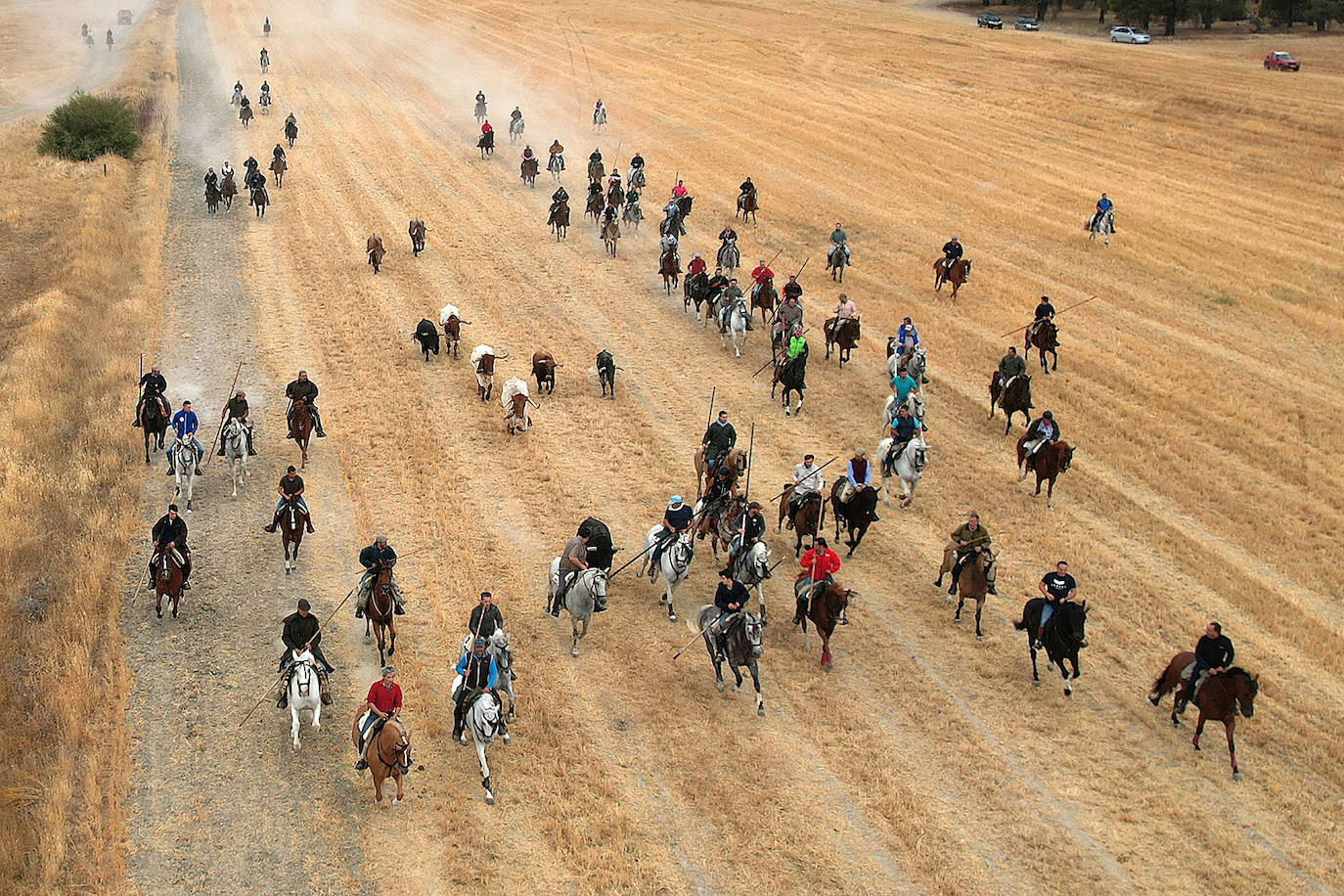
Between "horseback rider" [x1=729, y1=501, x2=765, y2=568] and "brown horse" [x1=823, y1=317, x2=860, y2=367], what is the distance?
10760mm

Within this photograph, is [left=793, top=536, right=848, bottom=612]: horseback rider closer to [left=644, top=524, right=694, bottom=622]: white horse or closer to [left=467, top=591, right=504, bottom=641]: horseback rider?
[left=644, top=524, right=694, bottom=622]: white horse

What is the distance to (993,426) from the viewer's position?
24609 millimetres

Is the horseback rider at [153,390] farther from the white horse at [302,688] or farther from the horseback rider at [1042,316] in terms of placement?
the horseback rider at [1042,316]

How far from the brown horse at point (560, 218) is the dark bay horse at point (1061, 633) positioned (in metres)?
24.2

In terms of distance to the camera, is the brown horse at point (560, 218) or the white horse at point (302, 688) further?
the brown horse at point (560, 218)

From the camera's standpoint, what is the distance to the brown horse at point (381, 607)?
15781 mm

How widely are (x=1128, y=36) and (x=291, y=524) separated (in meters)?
71.2

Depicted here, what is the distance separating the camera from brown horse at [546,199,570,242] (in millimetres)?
36562

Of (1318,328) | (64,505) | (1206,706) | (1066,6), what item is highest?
(1066,6)

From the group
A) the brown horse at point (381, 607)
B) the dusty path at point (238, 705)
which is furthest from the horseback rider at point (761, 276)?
the brown horse at point (381, 607)

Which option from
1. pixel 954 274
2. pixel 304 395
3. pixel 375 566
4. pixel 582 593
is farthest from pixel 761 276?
pixel 375 566

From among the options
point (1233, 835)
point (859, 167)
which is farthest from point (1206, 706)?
point (859, 167)

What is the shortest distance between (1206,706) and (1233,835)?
1670 mm

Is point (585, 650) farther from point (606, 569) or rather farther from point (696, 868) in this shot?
point (696, 868)
